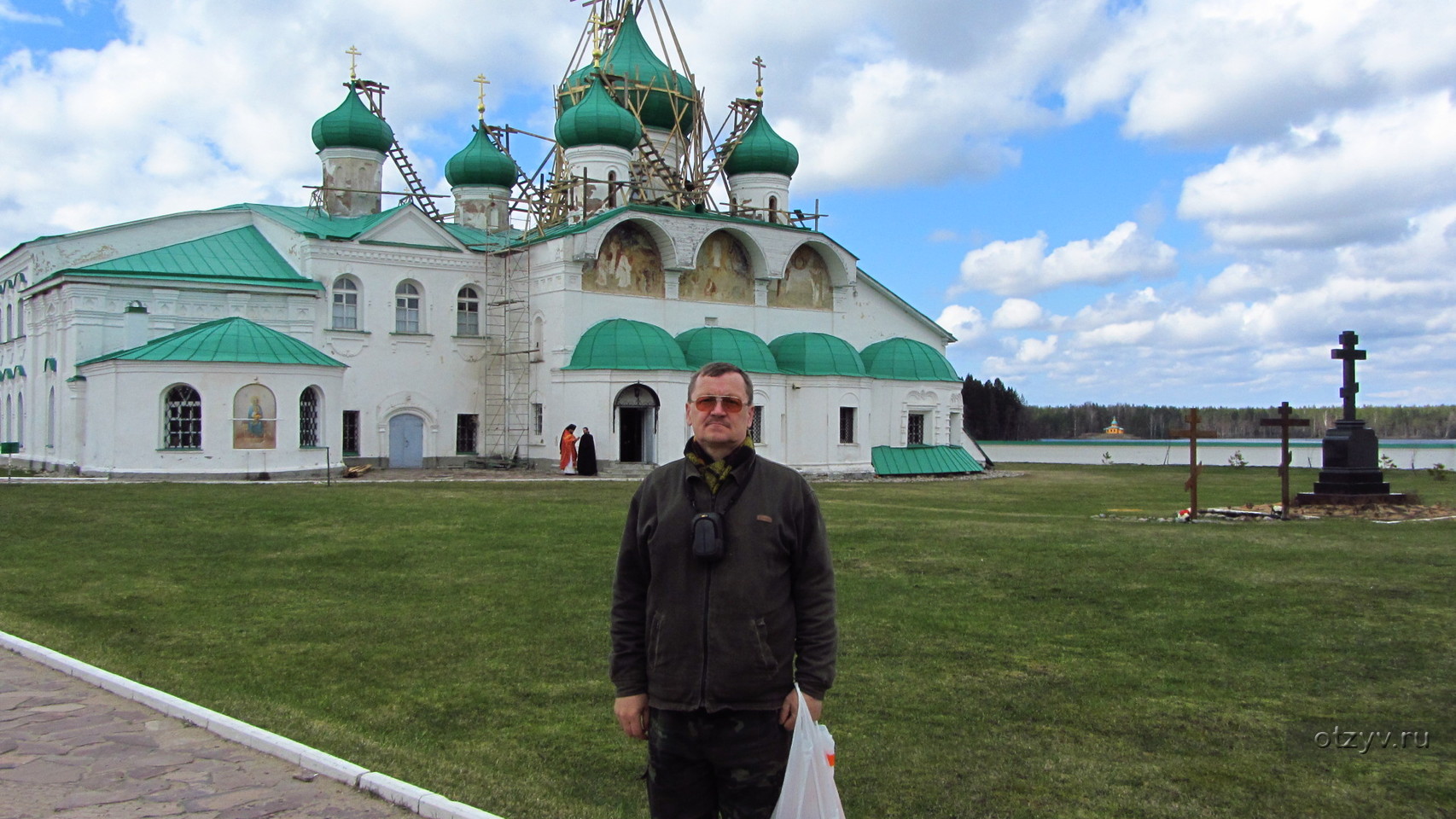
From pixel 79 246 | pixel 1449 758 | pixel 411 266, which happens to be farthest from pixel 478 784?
pixel 79 246

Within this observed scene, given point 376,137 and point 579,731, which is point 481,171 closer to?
point 376,137

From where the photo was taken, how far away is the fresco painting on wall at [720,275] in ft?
104

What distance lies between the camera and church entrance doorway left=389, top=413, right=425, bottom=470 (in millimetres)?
29656

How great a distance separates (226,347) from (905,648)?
67.1 feet

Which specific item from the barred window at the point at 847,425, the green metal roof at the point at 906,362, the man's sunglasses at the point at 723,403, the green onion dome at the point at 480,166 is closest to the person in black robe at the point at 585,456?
the barred window at the point at 847,425

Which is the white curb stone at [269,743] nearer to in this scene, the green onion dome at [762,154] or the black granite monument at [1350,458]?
the black granite monument at [1350,458]

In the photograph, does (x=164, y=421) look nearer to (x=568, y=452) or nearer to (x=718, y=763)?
(x=568, y=452)

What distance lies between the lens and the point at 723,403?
3.94 m

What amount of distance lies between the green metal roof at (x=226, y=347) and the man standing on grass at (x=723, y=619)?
75.1 feet

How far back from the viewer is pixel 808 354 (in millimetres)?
31250

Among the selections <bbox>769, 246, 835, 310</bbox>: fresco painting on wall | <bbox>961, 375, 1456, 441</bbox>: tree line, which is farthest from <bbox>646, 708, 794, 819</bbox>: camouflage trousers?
<bbox>961, 375, 1456, 441</bbox>: tree line

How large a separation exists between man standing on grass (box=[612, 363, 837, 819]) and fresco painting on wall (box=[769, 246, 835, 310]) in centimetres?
2956

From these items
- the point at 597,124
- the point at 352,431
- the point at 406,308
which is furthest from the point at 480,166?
the point at 352,431

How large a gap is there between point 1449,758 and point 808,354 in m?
25.6
